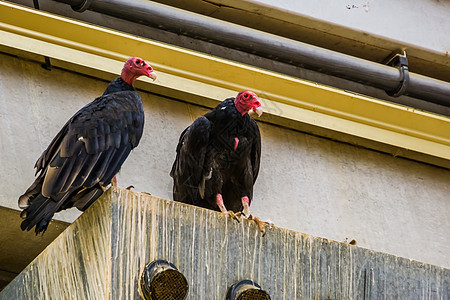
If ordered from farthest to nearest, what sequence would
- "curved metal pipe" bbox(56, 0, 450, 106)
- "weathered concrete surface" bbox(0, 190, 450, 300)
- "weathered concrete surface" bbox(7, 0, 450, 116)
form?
"weathered concrete surface" bbox(7, 0, 450, 116) → "curved metal pipe" bbox(56, 0, 450, 106) → "weathered concrete surface" bbox(0, 190, 450, 300)

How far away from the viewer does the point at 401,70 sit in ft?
26.8

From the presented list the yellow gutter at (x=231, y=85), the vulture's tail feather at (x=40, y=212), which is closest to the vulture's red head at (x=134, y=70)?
the yellow gutter at (x=231, y=85)

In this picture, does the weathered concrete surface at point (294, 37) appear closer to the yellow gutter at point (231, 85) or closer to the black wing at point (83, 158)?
the yellow gutter at point (231, 85)

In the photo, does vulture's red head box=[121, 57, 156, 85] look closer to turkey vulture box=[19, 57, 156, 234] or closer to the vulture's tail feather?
turkey vulture box=[19, 57, 156, 234]

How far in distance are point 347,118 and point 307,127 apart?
335mm

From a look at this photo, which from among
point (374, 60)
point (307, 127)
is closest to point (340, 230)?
point (307, 127)

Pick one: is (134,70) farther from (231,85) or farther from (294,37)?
(294,37)

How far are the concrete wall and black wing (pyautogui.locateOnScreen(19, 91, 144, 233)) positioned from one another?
3.56 ft

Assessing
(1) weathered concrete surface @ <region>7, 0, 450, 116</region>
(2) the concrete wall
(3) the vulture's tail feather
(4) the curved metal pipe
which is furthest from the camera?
(1) weathered concrete surface @ <region>7, 0, 450, 116</region>

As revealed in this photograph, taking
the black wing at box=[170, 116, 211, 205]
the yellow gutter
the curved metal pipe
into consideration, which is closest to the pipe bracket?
the curved metal pipe

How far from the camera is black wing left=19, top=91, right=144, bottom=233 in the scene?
544 centimetres

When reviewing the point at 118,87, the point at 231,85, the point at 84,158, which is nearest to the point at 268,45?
the point at 231,85

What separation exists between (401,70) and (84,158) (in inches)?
138

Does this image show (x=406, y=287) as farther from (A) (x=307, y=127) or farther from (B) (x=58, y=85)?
(B) (x=58, y=85)
